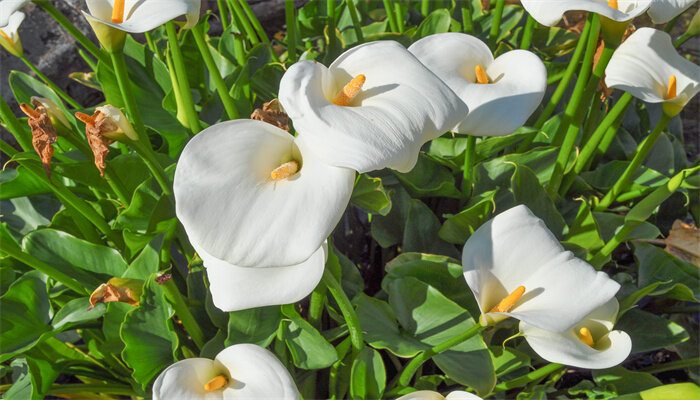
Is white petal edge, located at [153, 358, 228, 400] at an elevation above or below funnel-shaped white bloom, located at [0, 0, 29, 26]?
below

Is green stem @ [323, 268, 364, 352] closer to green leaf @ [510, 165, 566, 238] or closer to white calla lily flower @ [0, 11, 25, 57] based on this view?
green leaf @ [510, 165, 566, 238]

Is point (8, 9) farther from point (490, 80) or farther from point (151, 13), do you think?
point (490, 80)

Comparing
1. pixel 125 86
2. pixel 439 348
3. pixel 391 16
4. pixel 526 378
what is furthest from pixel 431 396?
pixel 391 16

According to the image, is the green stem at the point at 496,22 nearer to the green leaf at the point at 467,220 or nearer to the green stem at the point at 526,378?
the green leaf at the point at 467,220

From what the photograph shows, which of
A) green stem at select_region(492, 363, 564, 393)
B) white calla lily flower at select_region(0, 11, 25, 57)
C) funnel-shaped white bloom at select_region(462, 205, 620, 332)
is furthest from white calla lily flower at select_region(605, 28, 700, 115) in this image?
white calla lily flower at select_region(0, 11, 25, 57)

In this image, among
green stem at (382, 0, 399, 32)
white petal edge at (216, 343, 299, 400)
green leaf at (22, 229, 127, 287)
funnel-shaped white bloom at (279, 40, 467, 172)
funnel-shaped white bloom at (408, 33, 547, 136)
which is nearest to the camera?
funnel-shaped white bloom at (279, 40, 467, 172)

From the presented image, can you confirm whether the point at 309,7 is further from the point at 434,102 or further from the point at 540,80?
the point at 434,102
